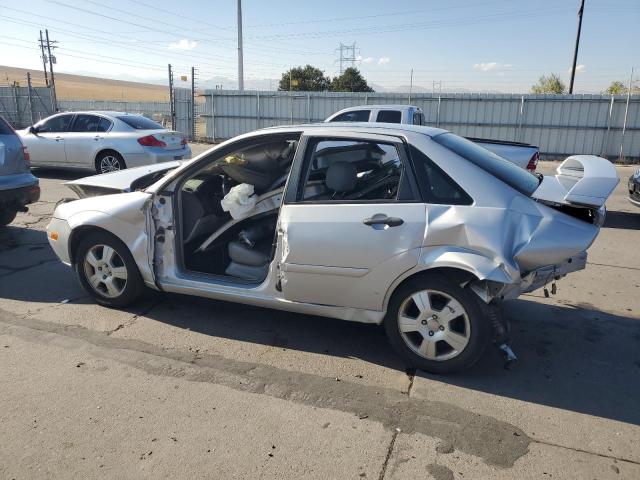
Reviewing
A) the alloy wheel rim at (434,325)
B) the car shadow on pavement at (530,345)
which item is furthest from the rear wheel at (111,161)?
→ the alloy wheel rim at (434,325)

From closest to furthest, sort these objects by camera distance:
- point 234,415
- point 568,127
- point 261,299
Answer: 1. point 234,415
2. point 261,299
3. point 568,127

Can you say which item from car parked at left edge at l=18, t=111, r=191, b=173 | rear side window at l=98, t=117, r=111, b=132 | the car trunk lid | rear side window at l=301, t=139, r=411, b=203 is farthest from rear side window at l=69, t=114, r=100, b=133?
rear side window at l=301, t=139, r=411, b=203

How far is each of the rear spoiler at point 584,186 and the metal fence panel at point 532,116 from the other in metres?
16.9

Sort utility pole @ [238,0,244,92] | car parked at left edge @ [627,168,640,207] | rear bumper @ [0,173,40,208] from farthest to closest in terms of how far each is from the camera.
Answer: utility pole @ [238,0,244,92], car parked at left edge @ [627,168,640,207], rear bumper @ [0,173,40,208]

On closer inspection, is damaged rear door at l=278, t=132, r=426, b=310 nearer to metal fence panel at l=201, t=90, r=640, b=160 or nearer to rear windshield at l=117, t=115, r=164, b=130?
rear windshield at l=117, t=115, r=164, b=130

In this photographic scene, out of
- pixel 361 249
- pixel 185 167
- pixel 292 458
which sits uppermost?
pixel 185 167

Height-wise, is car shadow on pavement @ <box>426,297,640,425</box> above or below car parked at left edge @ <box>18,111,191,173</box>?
below

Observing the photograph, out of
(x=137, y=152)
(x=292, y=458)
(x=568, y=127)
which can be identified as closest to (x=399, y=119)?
(x=137, y=152)

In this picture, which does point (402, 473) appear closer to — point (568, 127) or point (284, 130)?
point (284, 130)

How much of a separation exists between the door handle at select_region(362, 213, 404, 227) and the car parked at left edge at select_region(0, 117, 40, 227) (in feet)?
16.9

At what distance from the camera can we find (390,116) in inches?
424

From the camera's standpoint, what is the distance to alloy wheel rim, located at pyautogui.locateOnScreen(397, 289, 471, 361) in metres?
3.43

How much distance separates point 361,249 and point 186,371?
1483 mm

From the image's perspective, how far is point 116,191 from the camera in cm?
468
